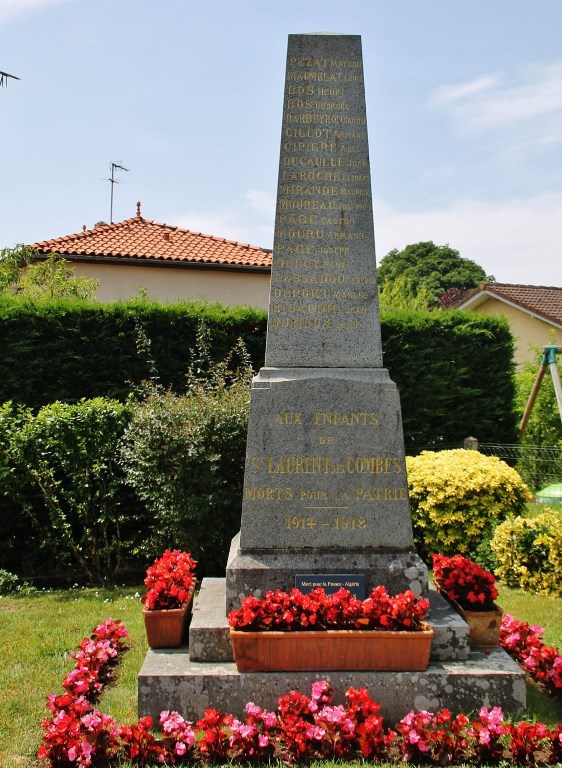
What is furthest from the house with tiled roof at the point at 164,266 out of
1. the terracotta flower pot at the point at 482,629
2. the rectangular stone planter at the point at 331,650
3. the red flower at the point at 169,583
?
the rectangular stone planter at the point at 331,650

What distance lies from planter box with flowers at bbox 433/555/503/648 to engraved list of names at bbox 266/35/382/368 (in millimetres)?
1562

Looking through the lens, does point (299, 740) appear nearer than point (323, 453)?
Yes

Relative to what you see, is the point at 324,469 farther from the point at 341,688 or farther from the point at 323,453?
the point at 341,688

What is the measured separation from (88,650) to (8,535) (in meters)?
4.09

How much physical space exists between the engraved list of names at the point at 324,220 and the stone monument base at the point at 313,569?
1304 millimetres

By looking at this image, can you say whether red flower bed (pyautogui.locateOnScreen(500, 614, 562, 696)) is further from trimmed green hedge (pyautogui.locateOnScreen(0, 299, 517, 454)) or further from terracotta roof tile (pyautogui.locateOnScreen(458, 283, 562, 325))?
terracotta roof tile (pyautogui.locateOnScreen(458, 283, 562, 325))

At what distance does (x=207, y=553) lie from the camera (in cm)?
775

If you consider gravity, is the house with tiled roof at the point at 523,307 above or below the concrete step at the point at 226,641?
above

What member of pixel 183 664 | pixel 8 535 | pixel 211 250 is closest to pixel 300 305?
pixel 183 664

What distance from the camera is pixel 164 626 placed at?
4535mm

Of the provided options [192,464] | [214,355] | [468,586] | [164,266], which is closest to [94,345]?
[214,355]

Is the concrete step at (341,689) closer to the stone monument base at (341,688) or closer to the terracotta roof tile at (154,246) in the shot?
the stone monument base at (341,688)

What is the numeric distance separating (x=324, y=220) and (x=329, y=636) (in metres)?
2.82

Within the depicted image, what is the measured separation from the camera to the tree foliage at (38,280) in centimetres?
1296
